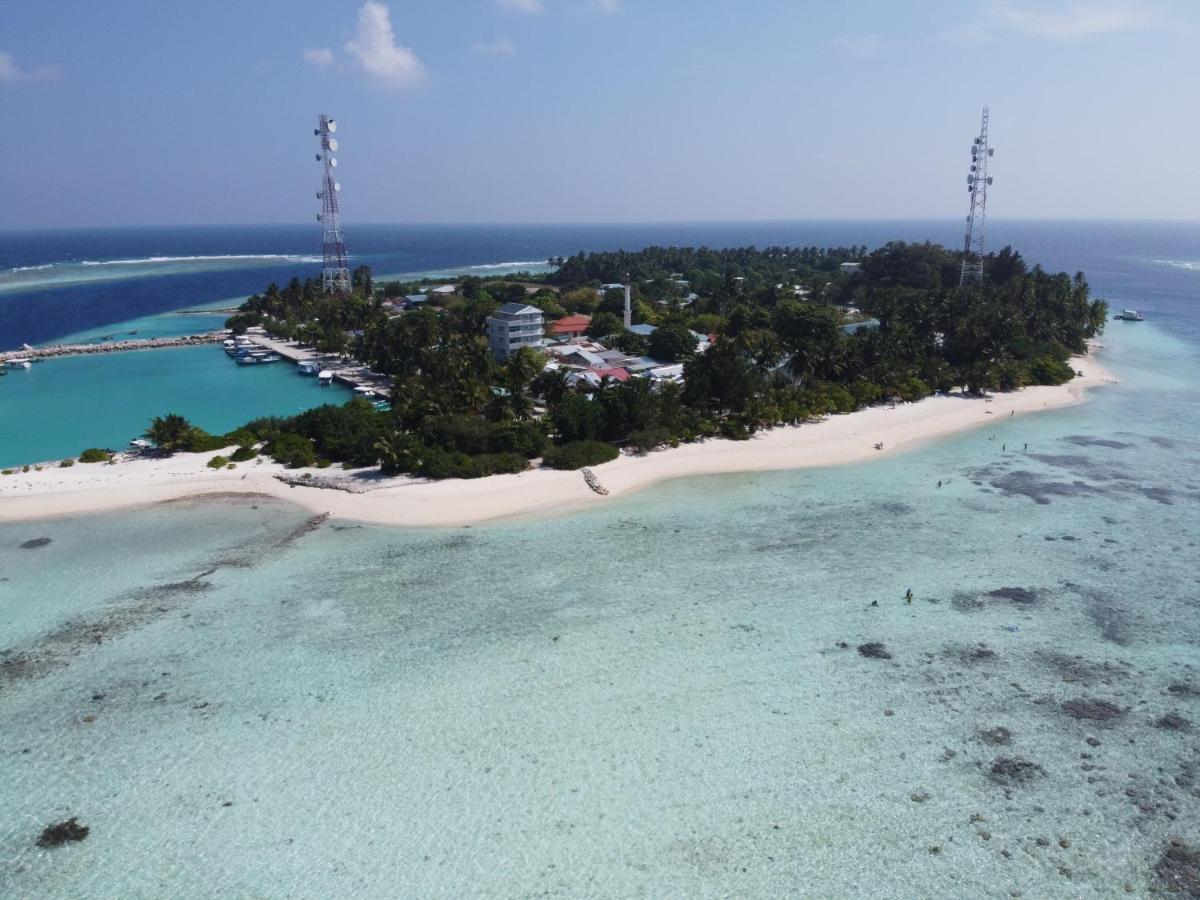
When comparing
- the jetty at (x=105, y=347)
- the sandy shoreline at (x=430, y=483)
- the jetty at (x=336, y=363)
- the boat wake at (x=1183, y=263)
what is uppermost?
the boat wake at (x=1183, y=263)

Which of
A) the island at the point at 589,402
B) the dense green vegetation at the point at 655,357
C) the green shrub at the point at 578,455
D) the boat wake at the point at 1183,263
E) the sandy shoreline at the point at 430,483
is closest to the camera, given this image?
the sandy shoreline at the point at 430,483

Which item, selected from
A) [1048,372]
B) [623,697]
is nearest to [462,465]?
[623,697]

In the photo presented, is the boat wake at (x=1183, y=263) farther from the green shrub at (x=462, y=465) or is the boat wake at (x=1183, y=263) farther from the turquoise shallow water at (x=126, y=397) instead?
the turquoise shallow water at (x=126, y=397)

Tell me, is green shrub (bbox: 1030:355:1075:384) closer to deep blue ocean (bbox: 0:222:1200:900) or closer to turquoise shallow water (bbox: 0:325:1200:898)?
deep blue ocean (bbox: 0:222:1200:900)

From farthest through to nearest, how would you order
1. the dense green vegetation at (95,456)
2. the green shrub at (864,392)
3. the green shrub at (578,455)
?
the green shrub at (864,392)
the dense green vegetation at (95,456)
the green shrub at (578,455)

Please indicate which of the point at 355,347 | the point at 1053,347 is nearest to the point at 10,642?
the point at 355,347

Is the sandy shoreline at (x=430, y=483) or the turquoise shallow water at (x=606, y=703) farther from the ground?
the sandy shoreline at (x=430, y=483)

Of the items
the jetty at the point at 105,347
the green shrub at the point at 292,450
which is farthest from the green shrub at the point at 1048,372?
the jetty at the point at 105,347

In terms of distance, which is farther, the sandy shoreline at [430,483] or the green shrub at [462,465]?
the green shrub at [462,465]
